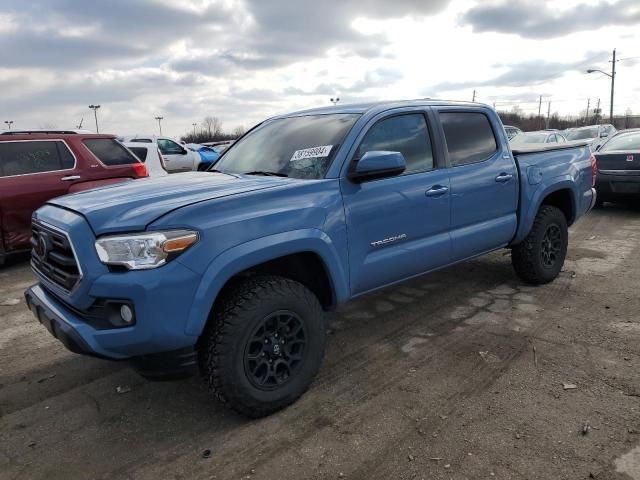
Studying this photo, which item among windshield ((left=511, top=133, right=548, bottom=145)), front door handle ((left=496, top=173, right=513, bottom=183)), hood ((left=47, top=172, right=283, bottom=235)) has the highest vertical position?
windshield ((left=511, top=133, right=548, bottom=145))

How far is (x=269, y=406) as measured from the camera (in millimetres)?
2941

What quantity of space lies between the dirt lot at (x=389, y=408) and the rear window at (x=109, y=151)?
3.23m

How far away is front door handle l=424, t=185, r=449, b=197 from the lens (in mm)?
3811

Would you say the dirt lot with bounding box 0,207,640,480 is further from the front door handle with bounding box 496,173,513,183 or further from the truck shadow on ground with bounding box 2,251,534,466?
the front door handle with bounding box 496,173,513,183

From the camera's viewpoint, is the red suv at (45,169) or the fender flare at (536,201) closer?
the fender flare at (536,201)

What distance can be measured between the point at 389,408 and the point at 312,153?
1.76 m

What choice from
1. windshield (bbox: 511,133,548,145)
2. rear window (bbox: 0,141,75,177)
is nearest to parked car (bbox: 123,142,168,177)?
rear window (bbox: 0,141,75,177)

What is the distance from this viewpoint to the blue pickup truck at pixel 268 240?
2.54 m

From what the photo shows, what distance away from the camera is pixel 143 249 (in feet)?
8.29

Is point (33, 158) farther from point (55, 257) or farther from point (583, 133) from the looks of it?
point (583, 133)

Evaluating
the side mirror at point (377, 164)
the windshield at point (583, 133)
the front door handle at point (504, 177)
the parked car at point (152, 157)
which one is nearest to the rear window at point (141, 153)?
the parked car at point (152, 157)

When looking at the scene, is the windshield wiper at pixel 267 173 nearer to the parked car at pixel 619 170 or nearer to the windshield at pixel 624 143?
the parked car at pixel 619 170

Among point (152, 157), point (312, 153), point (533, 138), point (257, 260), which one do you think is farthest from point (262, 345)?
point (533, 138)

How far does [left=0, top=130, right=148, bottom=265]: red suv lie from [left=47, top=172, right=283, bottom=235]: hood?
3.87m
